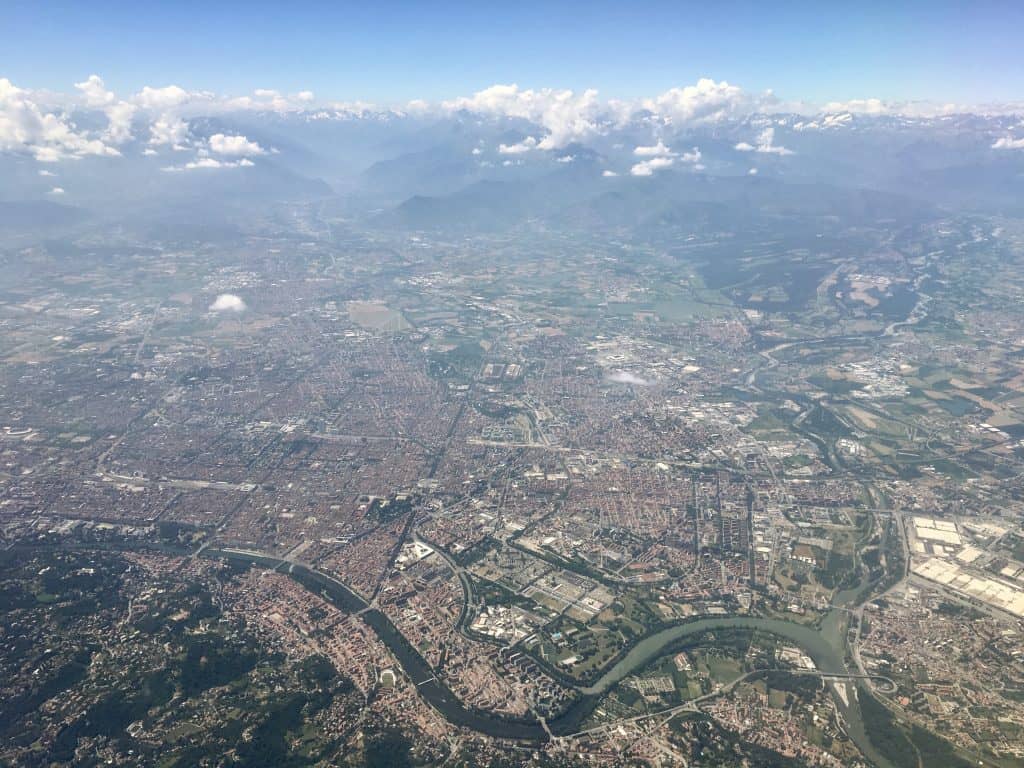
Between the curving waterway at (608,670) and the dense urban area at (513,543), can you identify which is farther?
the dense urban area at (513,543)

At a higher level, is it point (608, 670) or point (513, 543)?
point (608, 670)

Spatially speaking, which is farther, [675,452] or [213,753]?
[675,452]

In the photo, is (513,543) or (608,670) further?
(513,543)

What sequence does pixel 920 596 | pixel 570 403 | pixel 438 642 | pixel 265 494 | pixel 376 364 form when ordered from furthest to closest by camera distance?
pixel 376 364 < pixel 570 403 < pixel 265 494 < pixel 920 596 < pixel 438 642

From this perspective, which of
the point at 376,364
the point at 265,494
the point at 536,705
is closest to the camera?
the point at 536,705

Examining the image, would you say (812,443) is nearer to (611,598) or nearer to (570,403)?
(570,403)

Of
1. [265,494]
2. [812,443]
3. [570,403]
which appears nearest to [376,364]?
[570,403]

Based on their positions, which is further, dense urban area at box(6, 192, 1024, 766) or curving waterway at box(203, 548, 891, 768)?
dense urban area at box(6, 192, 1024, 766)

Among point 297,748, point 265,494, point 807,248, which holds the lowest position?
point 807,248
